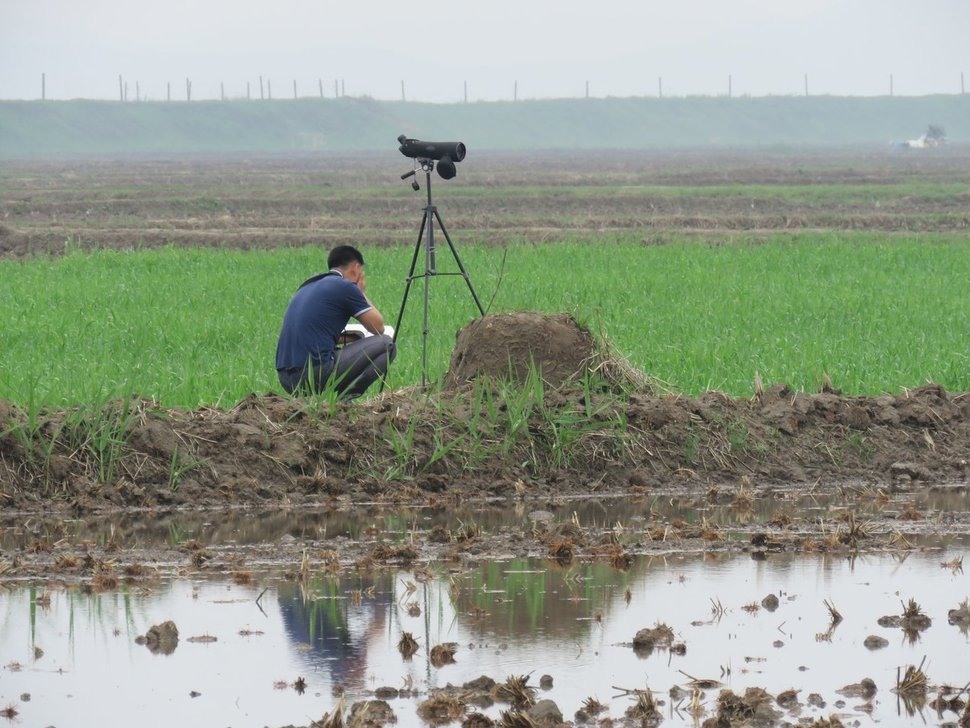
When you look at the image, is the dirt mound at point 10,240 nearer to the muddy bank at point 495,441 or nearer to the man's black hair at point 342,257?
the man's black hair at point 342,257

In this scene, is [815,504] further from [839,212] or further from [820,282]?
[839,212]

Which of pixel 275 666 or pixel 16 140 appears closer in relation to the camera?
pixel 275 666

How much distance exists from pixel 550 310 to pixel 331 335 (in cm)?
653

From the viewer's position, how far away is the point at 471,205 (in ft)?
143

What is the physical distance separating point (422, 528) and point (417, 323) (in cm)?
765

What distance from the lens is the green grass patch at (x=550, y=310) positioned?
1234 cm

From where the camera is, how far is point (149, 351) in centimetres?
1425

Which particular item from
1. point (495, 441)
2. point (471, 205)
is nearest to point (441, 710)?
point (495, 441)

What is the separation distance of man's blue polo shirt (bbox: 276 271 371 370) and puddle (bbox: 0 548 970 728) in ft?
11.1

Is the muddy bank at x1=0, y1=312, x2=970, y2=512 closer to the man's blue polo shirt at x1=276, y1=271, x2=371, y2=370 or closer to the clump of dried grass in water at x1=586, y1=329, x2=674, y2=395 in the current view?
the clump of dried grass in water at x1=586, y1=329, x2=674, y2=395

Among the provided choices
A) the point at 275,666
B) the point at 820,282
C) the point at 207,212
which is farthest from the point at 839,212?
the point at 275,666

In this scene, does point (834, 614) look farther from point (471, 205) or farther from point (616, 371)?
point (471, 205)

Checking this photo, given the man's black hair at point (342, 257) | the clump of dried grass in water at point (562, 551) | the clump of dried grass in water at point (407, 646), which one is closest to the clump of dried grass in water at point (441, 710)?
the clump of dried grass in water at point (407, 646)

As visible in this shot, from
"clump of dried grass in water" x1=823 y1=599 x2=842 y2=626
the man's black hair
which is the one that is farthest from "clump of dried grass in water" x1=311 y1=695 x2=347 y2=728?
the man's black hair
